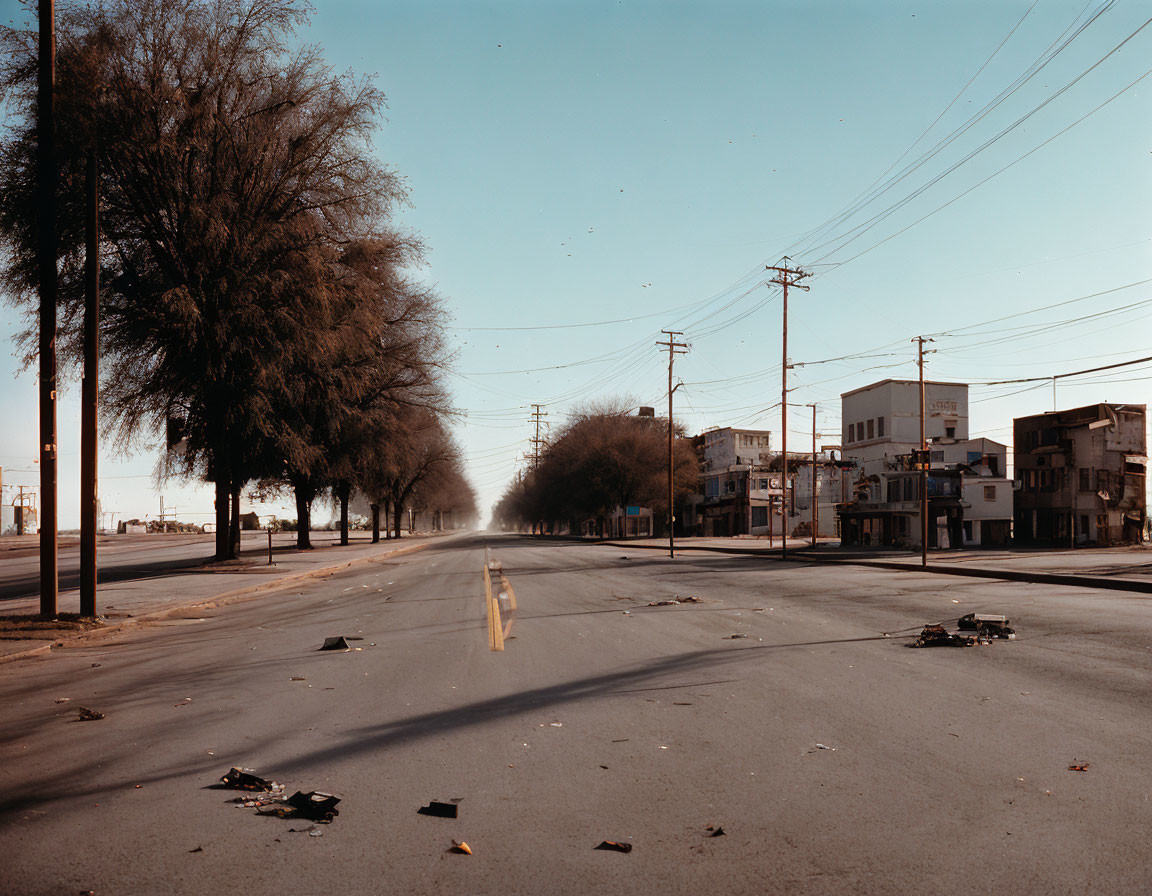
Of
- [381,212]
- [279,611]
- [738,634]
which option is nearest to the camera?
[738,634]

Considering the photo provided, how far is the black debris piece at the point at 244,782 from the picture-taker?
5.12 m

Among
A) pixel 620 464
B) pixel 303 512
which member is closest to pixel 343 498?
pixel 303 512

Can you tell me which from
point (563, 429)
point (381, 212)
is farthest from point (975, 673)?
point (563, 429)

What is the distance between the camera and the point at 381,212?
2906cm

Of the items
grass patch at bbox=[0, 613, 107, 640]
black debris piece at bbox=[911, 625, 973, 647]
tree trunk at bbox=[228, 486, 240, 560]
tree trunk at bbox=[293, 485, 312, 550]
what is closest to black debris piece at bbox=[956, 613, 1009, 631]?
black debris piece at bbox=[911, 625, 973, 647]

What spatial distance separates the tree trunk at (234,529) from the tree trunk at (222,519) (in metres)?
0.29

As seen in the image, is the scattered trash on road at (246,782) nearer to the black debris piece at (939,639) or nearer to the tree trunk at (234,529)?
the black debris piece at (939,639)

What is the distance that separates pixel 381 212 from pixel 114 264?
835 centimetres

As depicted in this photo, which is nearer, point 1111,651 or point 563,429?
point 1111,651

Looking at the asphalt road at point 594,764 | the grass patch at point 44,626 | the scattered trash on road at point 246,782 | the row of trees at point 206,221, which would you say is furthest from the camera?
the row of trees at point 206,221

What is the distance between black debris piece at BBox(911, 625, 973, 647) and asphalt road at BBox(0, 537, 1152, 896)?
0.42 metres

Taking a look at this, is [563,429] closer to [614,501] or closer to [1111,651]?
[614,501]

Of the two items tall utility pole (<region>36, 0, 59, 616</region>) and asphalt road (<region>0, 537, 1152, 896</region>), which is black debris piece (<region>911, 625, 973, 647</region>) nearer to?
asphalt road (<region>0, 537, 1152, 896</region>)

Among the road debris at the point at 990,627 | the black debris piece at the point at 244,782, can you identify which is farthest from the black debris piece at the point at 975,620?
the black debris piece at the point at 244,782
